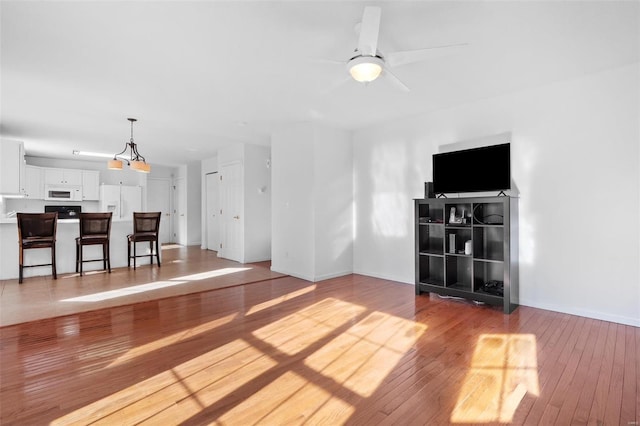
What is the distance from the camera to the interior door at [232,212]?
696cm

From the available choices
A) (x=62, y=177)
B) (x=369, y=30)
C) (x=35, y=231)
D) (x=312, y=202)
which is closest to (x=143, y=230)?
(x=35, y=231)

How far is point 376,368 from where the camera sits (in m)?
2.30

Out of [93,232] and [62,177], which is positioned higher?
[62,177]

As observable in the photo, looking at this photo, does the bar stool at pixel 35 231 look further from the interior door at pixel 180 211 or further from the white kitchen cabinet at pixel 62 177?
the interior door at pixel 180 211

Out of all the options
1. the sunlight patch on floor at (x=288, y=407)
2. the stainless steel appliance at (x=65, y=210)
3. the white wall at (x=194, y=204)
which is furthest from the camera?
the white wall at (x=194, y=204)

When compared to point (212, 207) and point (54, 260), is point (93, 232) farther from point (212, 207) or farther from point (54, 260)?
point (212, 207)

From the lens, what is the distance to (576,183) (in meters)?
3.43

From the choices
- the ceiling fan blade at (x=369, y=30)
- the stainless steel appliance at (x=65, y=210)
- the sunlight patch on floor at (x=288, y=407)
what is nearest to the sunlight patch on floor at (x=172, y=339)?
the sunlight patch on floor at (x=288, y=407)

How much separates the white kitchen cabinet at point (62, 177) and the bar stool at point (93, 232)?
3.92 metres

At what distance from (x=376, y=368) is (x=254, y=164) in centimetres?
556

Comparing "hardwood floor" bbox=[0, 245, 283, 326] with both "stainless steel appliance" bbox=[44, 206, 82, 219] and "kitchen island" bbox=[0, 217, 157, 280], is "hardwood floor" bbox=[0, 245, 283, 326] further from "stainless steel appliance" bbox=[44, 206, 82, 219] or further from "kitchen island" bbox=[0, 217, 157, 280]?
"stainless steel appliance" bbox=[44, 206, 82, 219]

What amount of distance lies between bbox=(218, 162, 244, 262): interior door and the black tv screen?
432 centimetres

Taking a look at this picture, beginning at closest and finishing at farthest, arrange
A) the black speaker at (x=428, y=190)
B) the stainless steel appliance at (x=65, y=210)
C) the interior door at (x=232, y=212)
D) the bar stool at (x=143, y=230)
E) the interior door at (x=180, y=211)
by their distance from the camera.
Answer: the black speaker at (x=428, y=190)
the bar stool at (x=143, y=230)
the interior door at (x=232, y=212)
the stainless steel appliance at (x=65, y=210)
the interior door at (x=180, y=211)

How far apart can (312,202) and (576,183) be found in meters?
3.43
